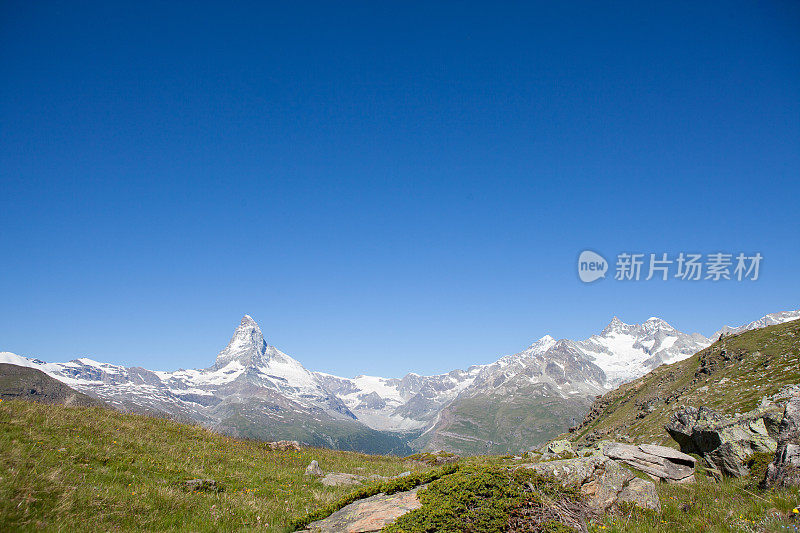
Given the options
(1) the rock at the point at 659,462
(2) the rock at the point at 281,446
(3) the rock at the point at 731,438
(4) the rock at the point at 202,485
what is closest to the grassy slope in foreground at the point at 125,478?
(4) the rock at the point at 202,485

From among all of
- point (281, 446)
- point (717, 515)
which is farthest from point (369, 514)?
point (281, 446)

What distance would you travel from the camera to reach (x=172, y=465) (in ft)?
55.9

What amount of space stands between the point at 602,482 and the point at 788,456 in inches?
240

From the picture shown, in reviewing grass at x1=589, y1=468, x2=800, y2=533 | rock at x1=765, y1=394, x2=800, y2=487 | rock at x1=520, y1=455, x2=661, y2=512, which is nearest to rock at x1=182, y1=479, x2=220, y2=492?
rock at x1=520, y1=455, x2=661, y2=512

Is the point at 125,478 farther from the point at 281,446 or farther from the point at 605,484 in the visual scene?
the point at 605,484

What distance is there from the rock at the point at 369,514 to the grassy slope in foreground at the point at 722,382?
154 feet

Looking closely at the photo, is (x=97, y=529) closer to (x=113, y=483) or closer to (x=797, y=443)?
(x=113, y=483)

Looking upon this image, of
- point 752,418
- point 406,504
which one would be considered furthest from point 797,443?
point 406,504

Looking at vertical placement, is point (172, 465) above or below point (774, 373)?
below

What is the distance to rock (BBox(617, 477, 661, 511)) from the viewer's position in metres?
12.6

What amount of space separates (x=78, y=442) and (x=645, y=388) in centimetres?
11671

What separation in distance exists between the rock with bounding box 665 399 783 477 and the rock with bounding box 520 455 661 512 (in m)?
8.11

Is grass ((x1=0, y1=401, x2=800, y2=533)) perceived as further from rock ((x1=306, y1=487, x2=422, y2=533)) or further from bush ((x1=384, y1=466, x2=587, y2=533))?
rock ((x1=306, y1=487, x2=422, y2=533))

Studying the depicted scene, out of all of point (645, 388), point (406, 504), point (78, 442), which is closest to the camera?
point (406, 504)
